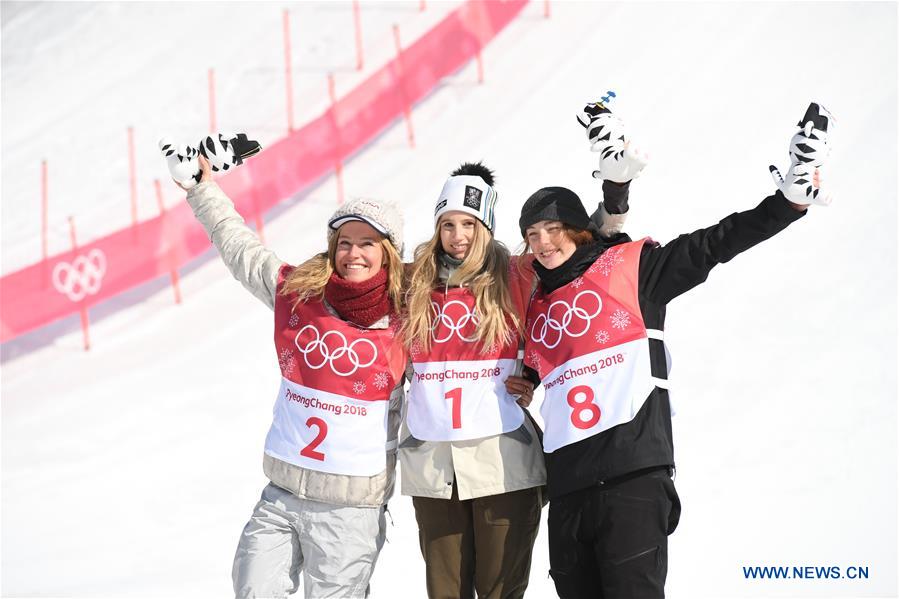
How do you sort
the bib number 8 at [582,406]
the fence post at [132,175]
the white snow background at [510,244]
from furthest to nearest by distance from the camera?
the fence post at [132,175]
the white snow background at [510,244]
the bib number 8 at [582,406]

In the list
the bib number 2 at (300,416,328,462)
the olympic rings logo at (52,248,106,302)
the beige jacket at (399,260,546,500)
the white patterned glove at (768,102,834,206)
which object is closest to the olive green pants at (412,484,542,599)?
the beige jacket at (399,260,546,500)

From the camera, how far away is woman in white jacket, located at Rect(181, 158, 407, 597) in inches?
122

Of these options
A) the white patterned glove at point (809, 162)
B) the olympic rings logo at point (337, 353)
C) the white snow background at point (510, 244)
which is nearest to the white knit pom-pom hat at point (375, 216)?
the olympic rings logo at point (337, 353)

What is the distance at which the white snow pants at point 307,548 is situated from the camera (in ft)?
10.1

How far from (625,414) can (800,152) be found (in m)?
0.95

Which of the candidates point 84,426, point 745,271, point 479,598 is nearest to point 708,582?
point 479,598

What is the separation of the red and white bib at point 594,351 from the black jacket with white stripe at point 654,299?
0.03 m

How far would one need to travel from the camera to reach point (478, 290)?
328 cm

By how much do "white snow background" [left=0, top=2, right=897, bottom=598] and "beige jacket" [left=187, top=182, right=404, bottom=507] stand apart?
1.61 metres

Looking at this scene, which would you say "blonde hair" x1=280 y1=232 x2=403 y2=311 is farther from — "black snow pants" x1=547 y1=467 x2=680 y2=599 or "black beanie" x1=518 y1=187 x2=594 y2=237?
"black snow pants" x1=547 y1=467 x2=680 y2=599

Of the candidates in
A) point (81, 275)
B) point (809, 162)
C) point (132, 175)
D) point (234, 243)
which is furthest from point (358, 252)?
point (132, 175)

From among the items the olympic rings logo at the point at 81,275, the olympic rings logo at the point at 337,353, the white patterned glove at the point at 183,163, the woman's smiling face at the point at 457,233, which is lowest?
the olympic rings logo at the point at 337,353

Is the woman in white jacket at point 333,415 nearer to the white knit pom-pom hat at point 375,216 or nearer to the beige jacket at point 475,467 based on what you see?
the white knit pom-pom hat at point 375,216

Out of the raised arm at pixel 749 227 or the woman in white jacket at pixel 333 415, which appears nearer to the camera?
the raised arm at pixel 749 227
